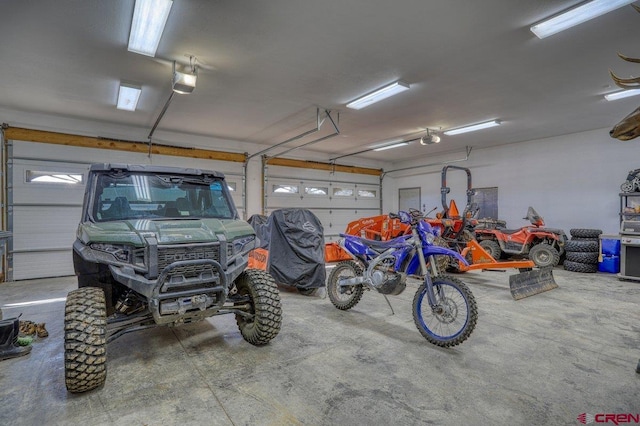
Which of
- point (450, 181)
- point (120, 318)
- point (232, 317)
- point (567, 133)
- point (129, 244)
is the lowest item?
point (232, 317)

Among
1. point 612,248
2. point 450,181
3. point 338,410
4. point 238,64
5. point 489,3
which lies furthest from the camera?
point 450,181

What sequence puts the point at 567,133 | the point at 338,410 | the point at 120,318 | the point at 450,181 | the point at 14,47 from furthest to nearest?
the point at 450,181
the point at 567,133
the point at 14,47
the point at 120,318
the point at 338,410

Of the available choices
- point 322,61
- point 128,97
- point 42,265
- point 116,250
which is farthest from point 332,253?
point 42,265

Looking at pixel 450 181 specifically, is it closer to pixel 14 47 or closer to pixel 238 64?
pixel 238 64

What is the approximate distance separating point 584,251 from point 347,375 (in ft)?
21.9

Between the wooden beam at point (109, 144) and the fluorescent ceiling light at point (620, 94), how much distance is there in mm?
7598

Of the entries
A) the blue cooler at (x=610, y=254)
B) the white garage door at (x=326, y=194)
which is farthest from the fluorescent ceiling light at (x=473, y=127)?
the white garage door at (x=326, y=194)

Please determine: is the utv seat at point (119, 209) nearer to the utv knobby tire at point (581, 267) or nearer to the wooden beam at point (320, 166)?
the wooden beam at point (320, 166)

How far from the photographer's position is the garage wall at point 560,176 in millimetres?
6957

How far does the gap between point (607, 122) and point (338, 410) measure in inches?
327

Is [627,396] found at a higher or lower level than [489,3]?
lower

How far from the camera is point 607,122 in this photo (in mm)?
6645

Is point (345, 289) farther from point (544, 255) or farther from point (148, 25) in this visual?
point (544, 255)

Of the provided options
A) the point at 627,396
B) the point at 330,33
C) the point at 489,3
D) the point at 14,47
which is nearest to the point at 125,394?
the point at 627,396
